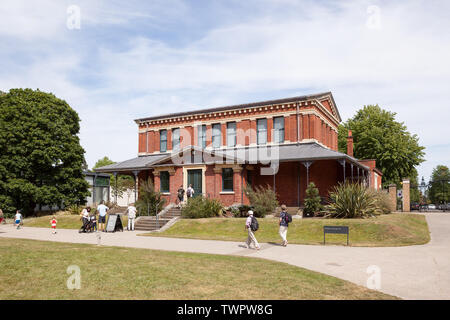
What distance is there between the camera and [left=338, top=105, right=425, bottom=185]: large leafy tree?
41.5 meters

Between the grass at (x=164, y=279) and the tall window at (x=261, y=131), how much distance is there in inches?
720

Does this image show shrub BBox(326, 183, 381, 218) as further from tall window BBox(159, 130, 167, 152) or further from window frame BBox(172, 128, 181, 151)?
tall window BBox(159, 130, 167, 152)

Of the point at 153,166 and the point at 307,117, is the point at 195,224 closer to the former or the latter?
the point at 153,166

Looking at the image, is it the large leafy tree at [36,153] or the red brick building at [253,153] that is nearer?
the red brick building at [253,153]

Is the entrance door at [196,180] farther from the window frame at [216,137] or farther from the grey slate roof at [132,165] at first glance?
the window frame at [216,137]

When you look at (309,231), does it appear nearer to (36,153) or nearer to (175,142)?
(175,142)

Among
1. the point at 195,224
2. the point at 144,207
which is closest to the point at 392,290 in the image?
the point at 195,224

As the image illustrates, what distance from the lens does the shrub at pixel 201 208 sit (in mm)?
22078

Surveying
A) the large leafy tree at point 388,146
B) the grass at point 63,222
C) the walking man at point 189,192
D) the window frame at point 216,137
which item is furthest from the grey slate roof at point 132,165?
the large leafy tree at point 388,146

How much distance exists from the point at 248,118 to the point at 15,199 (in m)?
20.9

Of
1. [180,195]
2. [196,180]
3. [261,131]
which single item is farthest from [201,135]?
[180,195]

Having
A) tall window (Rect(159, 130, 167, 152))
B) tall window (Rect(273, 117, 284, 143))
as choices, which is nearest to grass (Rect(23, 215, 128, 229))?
tall window (Rect(159, 130, 167, 152))

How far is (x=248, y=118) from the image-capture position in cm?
2938

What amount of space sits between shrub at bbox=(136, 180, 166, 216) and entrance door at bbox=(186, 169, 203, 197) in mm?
2324
